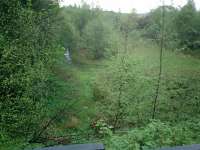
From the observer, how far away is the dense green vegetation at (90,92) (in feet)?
28.3

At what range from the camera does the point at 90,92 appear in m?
16.9

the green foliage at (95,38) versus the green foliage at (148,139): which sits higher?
the green foliage at (95,38)

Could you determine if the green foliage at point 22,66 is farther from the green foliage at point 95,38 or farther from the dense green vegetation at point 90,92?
the green foliage at point 95,38

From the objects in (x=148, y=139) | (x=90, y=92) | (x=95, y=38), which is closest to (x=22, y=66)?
(x=148, y=139)

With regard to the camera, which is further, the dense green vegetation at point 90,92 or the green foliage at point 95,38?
the green foliage at point 95,38

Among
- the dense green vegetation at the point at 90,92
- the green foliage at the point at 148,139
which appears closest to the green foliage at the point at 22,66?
the dense green vegetation at the point at 90,92

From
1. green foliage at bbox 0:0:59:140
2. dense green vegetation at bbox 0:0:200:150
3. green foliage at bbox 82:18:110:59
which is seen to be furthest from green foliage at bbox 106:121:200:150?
green foliage at bbox 82:18:110:59

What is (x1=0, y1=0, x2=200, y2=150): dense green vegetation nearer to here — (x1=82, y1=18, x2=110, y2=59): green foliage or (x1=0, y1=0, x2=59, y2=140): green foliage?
(x1=0, y1=0, x2=59, y2=140): green foliage

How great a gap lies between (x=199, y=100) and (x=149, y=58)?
8.73 ft

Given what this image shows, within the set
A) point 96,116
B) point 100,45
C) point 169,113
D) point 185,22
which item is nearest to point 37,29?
point 96,116

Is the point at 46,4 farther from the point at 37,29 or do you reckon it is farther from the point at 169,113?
the point at 169,113

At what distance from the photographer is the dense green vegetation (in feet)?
28.3

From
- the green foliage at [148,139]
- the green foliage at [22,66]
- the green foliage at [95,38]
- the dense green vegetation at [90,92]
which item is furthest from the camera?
the green foliage at [95,38]

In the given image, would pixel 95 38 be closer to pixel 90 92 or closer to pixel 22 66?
pixel 90 92
